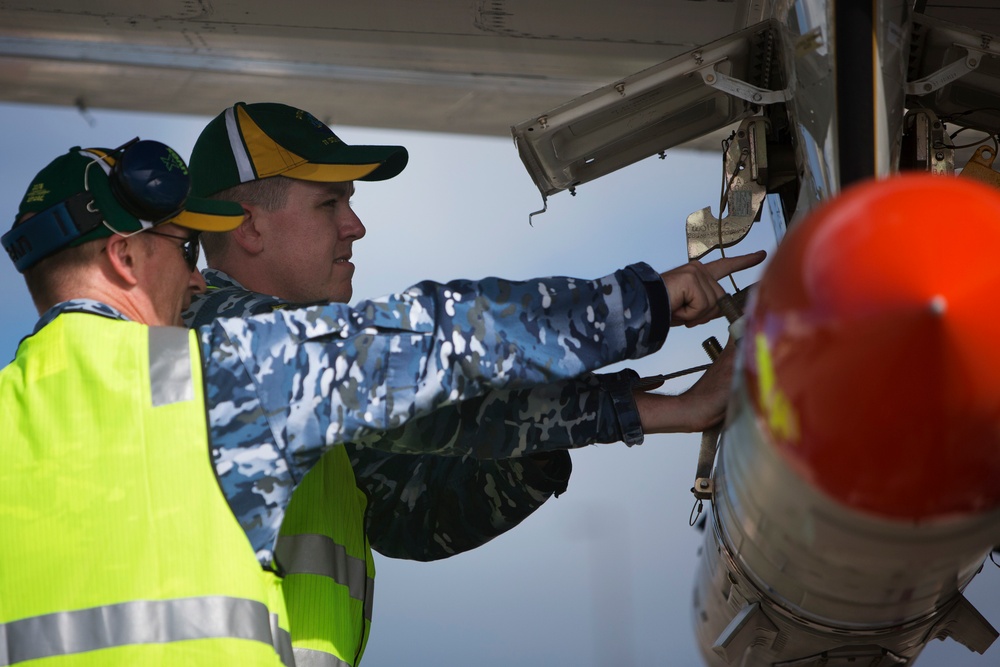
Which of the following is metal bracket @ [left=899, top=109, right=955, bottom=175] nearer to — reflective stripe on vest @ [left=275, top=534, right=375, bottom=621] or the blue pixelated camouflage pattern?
the blue pixelated camouflage pattern

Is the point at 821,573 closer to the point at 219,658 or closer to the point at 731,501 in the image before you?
the point at 731,501

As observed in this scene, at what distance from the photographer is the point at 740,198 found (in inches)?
109

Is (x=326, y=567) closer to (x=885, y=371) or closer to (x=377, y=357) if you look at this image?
(x=377, y=357)

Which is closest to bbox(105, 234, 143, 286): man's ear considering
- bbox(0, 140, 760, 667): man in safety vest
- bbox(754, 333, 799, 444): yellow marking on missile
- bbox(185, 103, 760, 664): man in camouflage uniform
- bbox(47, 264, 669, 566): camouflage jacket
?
bbox(0, 140, 760, 667): man in safety vest

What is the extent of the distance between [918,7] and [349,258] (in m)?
1.50

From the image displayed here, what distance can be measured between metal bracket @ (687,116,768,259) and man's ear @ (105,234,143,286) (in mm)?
1225

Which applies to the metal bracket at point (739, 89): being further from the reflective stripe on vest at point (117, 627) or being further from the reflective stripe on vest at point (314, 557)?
the reflective stripe on vest at point (117, 627)

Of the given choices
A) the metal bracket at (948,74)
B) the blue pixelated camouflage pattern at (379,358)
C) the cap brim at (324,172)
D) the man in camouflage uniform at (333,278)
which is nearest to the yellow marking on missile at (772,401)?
the blue pixelated camouflage pattern at (379,358)

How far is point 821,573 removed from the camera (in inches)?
69.8

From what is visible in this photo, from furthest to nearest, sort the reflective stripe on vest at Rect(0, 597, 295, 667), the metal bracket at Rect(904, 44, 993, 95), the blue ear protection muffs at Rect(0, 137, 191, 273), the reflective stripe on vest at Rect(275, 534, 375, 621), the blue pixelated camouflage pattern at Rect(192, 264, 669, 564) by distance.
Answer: the metal bracket at Rect(904, 44, 993, 95) < the reflective stripe on vest at Rect(275, 534, 375, 621) < the blue ear protection muffs at Rect(0, 137, 191, 273) < the blue pixelated camouflage pattern at Rect(192, 264, 669, 564) < the reflective stripe on vest at Rect(0, 597, 295, 667)

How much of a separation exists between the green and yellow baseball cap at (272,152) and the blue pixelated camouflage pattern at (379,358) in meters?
0.73

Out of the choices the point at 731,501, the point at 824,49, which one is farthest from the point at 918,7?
the point at 731,501

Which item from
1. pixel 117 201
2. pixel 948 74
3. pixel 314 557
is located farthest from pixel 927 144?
pixel 117 201

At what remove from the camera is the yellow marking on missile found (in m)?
1.29
